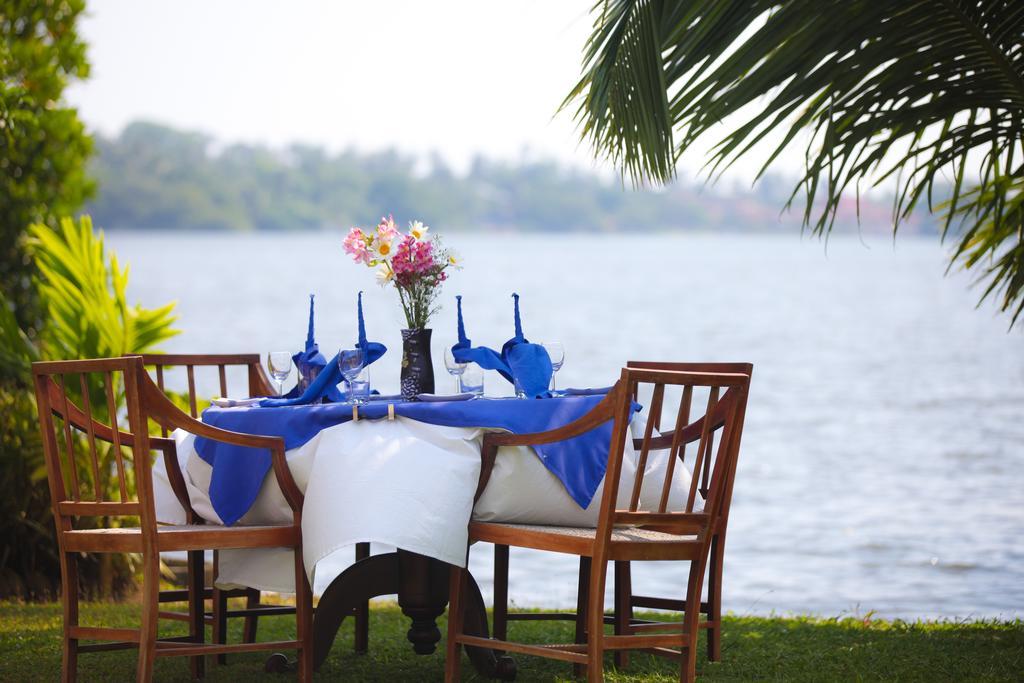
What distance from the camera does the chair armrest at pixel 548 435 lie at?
11.1ft

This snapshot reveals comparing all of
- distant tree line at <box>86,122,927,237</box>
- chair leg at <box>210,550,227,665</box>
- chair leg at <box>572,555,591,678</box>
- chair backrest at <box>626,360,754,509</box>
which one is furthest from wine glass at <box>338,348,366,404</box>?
distant tree line at <box>86,122,927,237</box>

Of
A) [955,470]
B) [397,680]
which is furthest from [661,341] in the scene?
[397,680]

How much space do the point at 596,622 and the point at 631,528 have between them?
1.69ft

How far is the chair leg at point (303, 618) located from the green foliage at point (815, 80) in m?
1.68

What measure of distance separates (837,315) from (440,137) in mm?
19857

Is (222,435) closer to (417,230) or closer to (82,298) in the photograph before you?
(417,230)

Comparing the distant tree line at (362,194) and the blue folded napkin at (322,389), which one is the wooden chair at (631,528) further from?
the distant tree line at (362,194)

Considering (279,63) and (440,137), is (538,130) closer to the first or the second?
(440,137)

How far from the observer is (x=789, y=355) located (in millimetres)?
32906

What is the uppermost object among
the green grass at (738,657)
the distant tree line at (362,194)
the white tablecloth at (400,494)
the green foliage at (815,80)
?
the distant tree line at (362,194)

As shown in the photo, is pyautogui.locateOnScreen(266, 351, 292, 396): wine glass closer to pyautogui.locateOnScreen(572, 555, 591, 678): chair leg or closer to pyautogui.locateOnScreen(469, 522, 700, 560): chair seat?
pyautogui.locateOnScreen(469, 522, 700, 560): chair seat

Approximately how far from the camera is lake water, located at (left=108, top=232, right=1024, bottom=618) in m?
9.38

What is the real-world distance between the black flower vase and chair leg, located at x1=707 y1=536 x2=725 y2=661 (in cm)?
108

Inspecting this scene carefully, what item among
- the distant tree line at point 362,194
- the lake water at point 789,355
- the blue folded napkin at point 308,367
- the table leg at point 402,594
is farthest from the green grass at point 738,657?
the distant tree line at point 362,194
